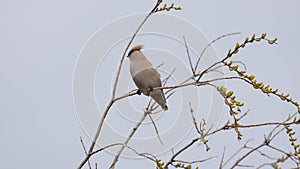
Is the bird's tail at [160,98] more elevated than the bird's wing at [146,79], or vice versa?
the bird's wing at [146,79]

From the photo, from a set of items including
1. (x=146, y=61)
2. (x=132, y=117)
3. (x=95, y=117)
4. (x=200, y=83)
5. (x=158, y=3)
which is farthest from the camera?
(x=146, y=61)

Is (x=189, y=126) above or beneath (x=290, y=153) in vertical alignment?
above

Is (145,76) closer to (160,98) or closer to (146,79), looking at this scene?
(146,79)

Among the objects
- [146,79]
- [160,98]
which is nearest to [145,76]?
[146,79]

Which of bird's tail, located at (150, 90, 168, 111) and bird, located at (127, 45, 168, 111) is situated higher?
bird, located at (127, 45, 168, 111)

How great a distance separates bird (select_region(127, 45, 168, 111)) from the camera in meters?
2.88

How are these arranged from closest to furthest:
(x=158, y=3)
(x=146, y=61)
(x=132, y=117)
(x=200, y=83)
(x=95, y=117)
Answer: (x=200, y=83)
(x=158, y=3)
(x=95, y=117)
(x=132, y=117)
(x=146, y=61)

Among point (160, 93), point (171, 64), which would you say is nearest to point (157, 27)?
point (171, 64)

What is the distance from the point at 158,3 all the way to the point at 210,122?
2.23 feet

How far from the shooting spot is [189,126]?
2523 mm

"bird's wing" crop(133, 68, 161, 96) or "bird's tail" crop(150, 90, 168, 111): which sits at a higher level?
"bird's wing" crop(133, 68, 161, 96)

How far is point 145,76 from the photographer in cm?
290

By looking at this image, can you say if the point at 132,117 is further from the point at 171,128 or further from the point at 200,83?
the point at 200,83

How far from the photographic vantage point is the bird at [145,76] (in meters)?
2.88
